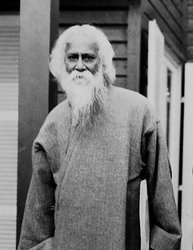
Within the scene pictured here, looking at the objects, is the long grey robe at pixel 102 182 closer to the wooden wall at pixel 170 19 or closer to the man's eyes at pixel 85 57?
the man's eyes at pixel 85 57

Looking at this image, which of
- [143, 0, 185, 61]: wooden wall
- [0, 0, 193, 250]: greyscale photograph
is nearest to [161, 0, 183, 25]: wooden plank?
[143, 0, 185, 61]: wooden wall

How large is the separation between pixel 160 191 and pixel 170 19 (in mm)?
3656

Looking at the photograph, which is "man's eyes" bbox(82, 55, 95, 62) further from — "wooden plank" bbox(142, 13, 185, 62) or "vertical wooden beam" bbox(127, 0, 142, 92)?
"wooden plank" bbox(142, 13, 185, 62)

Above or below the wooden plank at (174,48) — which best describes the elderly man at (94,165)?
below

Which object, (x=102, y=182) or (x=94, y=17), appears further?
(x=94, y=17)

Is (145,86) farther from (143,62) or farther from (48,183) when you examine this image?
(48,183)

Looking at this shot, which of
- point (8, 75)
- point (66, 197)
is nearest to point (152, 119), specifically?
point (66, 197)

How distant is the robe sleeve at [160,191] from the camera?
262 cm

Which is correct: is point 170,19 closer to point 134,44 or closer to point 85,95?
point 134,44

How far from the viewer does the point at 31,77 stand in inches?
121

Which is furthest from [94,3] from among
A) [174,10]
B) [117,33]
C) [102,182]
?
[102,182]

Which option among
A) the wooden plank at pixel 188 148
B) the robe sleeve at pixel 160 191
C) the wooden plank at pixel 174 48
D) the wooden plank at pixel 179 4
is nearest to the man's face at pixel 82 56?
the robe sleeve at pixel 160 191

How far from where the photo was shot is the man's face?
2.64m

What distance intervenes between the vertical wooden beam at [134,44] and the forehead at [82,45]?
1828 millimetres
